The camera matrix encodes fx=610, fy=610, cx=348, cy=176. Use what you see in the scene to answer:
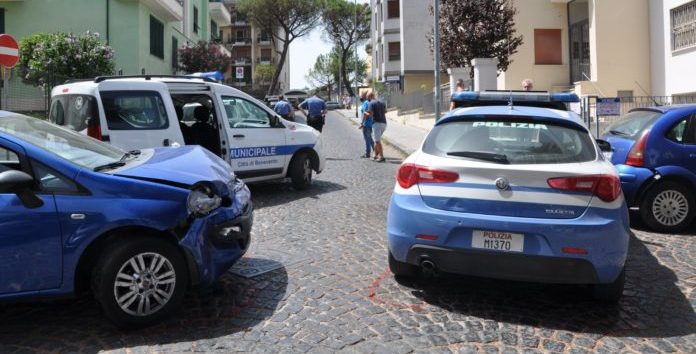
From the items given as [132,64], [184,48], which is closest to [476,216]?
[132,64]

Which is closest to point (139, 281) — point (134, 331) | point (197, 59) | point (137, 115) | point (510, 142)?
point (134, 331)

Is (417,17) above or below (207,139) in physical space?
above

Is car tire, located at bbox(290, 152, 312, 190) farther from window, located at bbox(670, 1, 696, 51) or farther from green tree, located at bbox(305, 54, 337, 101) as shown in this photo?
green tree, located at bbox(305, 54, 337, 101)

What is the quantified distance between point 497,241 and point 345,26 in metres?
65.3

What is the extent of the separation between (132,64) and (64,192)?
22820mm

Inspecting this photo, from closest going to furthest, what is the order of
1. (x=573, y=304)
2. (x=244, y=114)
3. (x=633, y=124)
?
(x=573, y=304), (x=633, y=124), (x=244, y=114)

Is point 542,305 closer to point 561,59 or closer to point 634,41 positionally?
point 634,41

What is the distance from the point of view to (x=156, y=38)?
28.5 m

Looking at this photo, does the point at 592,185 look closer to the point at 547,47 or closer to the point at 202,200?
the point at 202,200

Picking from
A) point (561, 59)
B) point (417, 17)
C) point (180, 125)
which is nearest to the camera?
point (180, 125)

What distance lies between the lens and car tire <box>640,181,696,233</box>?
713cm

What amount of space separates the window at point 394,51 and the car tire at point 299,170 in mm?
43099

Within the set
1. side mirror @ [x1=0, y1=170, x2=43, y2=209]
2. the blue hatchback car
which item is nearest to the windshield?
the blue hatchback car

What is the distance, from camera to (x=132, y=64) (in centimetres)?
2525
